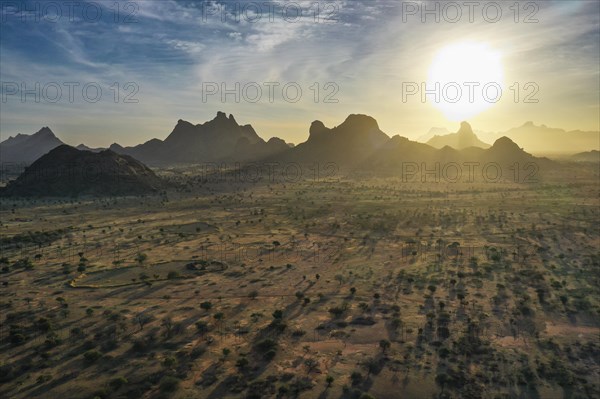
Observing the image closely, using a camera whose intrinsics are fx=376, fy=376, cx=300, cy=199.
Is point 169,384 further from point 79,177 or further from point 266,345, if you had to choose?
point 79,177

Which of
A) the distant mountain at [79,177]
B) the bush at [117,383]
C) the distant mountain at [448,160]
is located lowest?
the bush at [117,383]

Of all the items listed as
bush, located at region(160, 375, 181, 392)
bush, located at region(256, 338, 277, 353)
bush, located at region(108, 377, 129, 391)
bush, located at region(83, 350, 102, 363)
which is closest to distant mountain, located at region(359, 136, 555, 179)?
bush, located at region(256, 338, 277, 353)

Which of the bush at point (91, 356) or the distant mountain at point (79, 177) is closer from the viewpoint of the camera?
the bush at point (91, 356)

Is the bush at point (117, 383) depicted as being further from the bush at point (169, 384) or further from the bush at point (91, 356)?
the bush at point (91, 356)

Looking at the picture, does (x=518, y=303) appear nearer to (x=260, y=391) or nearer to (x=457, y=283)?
(x=457, y=283)

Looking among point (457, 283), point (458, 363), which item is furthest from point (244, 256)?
point (458, 363)

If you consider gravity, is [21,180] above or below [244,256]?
above

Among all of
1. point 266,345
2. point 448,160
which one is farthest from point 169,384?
point 448,160

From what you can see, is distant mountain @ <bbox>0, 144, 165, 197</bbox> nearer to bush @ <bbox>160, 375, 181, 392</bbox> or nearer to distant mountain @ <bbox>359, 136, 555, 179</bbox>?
bush @ <bbox>160, 375, 181, 392</bbox>

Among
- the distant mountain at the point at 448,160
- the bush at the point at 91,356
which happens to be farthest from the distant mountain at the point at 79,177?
the distant mountain at the point at 448,160
